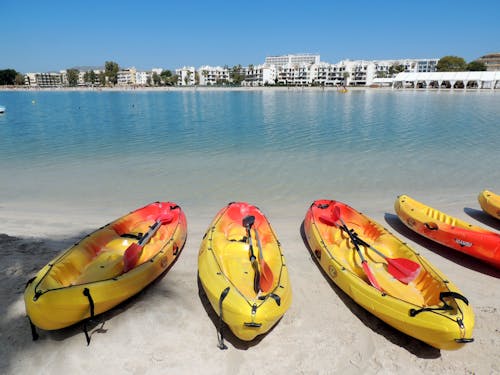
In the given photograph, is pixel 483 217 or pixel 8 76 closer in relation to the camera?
pixel 483 217

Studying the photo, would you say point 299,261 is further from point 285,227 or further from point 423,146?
point 423,146

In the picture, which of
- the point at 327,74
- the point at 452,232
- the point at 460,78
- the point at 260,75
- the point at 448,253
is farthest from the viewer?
the point at 260,75

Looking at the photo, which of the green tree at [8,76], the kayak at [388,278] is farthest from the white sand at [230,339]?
the green tree at [8,76]

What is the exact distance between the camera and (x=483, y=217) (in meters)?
7.25

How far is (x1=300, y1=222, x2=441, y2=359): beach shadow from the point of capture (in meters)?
3.51

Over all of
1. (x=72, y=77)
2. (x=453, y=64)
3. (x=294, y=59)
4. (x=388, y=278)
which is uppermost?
(x=294, y=59)

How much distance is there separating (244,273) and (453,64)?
118079mm

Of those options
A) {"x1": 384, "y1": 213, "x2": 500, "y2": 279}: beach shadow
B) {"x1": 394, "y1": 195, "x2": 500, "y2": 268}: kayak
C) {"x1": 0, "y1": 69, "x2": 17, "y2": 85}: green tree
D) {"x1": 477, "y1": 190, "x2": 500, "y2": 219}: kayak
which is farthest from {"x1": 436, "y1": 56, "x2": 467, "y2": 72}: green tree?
{"x1": 0, "y1": 69, "x2": 17, "y2": 85}: green tree

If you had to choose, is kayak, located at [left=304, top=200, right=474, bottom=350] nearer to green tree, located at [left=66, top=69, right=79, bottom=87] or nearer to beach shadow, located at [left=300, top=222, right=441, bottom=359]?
beach shadow, located at [left=300, top=222, right=441, bottom=359]

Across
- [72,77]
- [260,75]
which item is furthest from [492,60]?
[72,77]

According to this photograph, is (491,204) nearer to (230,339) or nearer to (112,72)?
(230,339)

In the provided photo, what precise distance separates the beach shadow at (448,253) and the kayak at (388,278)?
1.27 m

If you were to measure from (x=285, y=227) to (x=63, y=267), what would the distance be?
4.27 metres

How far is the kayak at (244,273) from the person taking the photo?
10.8ft
